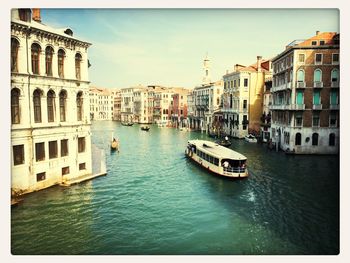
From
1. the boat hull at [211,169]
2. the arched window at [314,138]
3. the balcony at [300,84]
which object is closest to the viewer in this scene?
the boat hull at [211,169]

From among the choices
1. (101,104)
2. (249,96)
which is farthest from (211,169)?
(101,104)

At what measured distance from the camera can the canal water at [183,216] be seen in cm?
732

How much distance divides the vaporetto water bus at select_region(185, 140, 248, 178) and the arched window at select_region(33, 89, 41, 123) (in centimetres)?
797

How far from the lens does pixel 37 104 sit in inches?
405

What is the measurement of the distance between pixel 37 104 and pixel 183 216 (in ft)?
20.5

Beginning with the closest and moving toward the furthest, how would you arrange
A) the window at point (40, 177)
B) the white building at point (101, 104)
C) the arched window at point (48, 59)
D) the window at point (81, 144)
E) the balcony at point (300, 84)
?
the window at point (40, 177) → the arched window at point (48, 59) → the window at point (81, 144) → the balcony at point (300, 84) → the white building at point (101, 104)

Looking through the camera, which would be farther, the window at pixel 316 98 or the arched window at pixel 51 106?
the window at pixel 316 98

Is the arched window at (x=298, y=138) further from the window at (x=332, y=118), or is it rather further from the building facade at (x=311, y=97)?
the window at (x=332, y=118)

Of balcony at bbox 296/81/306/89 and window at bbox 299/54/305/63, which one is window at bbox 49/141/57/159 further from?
window at bbox 299/54/305/63

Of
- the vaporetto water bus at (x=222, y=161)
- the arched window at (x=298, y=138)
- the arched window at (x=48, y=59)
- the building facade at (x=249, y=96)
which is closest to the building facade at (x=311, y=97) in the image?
the arched window at (x=298, y=138)

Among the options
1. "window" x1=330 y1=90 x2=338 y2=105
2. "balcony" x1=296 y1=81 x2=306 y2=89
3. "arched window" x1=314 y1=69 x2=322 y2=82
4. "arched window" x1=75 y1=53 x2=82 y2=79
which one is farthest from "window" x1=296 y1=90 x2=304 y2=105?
"arched window" x1=75 y1=53 x2=82 y2=79

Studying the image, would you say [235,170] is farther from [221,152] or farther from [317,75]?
[317,75]

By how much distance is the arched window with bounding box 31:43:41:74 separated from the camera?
9862 millimetres

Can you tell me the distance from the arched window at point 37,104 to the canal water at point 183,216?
2519 mm
